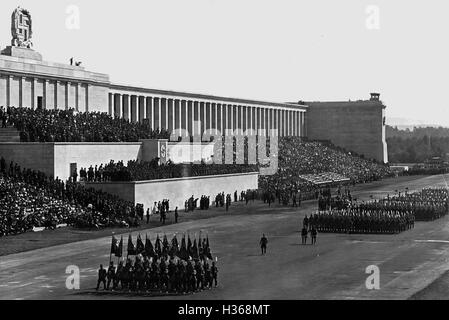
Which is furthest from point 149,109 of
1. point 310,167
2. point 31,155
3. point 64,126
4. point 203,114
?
point 31,155

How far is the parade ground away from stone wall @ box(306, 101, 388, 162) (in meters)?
77.5

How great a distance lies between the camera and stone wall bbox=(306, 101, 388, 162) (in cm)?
12669

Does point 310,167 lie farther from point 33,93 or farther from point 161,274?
point 161,274

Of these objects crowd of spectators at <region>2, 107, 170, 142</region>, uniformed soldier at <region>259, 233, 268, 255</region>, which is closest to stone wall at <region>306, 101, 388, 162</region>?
crowd of spectators at <region>2, 107, 170, 142</region>

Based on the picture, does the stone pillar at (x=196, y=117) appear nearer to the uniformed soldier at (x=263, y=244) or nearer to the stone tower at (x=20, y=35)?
the stone tower at (x=20, y=35)

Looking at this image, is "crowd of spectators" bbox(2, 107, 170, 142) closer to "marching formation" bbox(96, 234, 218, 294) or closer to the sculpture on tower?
the sculpture on tower

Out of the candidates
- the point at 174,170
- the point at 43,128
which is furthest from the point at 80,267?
the point at 174,170

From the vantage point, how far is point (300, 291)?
2681cm

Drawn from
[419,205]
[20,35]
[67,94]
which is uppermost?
[20,35]

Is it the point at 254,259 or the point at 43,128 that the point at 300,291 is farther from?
the point at 43,128

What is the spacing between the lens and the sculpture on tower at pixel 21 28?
5756 cm

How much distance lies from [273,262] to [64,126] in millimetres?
23399

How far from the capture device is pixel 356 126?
127 m
